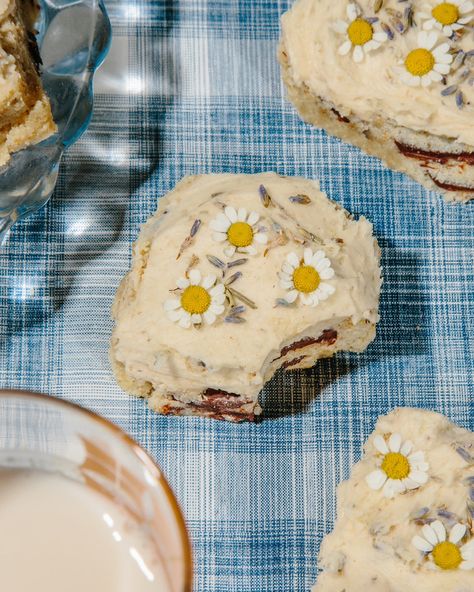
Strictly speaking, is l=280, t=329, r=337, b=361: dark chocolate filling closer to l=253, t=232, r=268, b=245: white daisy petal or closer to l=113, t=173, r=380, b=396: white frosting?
l=113, t=173, r=380, b=396: white frosting

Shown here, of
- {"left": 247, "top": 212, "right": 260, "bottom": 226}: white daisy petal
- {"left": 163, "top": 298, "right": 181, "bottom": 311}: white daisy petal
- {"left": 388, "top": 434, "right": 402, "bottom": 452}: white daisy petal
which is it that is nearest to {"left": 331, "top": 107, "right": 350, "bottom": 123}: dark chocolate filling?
{"left": 247, "top": 212, "right": 260, "bottom": 226}: white daisy petal

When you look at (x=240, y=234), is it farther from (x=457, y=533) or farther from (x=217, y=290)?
(x=457, y=533)

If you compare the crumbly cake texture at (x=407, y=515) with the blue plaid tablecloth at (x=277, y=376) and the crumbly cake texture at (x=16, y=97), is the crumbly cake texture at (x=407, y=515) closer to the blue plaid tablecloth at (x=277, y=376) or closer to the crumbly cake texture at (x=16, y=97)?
the blue plaid tablecloth at (x=277, y=376)

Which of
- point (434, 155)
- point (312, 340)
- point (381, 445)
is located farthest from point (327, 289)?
A: point (434, 155)

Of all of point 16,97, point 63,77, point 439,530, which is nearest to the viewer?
point 16,97

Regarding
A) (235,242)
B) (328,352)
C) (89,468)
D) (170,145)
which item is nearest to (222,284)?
(235,242)
